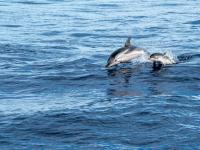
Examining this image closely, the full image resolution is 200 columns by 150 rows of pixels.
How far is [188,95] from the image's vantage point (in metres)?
18.3

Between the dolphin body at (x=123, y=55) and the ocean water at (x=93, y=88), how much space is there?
33 centimetres

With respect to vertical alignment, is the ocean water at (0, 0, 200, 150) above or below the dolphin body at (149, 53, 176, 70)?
below

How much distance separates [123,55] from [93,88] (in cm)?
329

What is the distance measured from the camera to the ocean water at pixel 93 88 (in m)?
14.9

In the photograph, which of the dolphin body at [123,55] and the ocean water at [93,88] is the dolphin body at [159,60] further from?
the dolphin body at [123,55]

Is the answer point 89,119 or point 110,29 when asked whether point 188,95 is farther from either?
point 110,29

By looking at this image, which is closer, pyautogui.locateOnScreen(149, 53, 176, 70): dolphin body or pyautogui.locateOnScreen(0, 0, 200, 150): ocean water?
pyautogui.locateOnScreen(0, 0, 200, 150): ocean water

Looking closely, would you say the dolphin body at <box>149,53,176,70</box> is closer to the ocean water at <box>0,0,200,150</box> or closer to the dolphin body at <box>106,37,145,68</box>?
the ocean water at <box>0,0,200,150</box>

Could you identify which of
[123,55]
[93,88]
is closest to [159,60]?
[123,55]

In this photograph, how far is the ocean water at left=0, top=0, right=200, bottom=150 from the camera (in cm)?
1488

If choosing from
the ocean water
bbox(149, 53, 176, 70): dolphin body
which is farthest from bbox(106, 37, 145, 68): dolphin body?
bbox(149, 53, 176, 70): dolphin body

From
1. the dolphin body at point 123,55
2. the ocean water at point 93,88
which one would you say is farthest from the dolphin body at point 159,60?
the dolphin body at point 123,55

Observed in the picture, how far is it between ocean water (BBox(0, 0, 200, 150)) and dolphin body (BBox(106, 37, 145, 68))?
33cm

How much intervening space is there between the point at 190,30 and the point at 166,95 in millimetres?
13898
